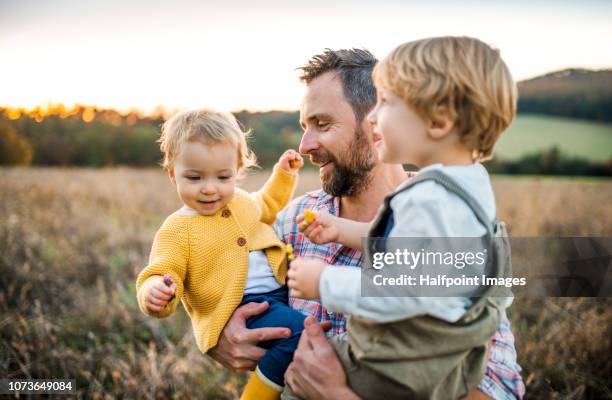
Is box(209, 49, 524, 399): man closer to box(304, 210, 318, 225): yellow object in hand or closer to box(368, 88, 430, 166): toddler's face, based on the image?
box(304, 210, 318, 225): yellow object in hand

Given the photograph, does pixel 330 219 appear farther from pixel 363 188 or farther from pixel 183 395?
pixel 183 395

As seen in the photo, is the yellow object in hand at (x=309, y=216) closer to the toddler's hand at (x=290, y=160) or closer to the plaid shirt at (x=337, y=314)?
the plaid shirt at (x=337, y=314)

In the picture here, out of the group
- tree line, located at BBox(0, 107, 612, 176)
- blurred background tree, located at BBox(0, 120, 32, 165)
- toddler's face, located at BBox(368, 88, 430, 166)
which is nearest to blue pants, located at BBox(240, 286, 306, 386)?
toddler's face, located at BBox(368, 88, 430, 166)

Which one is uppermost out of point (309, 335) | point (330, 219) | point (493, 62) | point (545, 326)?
point (493, 62)

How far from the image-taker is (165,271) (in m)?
2.25

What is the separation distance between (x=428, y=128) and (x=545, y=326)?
418 centimetres

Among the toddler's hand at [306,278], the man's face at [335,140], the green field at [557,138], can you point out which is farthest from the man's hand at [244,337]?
the green field at [557,138]

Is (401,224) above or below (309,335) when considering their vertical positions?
above

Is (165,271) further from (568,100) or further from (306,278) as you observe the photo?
(568,100)

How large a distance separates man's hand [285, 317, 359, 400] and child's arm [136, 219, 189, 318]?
22.7 inches

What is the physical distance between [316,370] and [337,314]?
453 millimetres

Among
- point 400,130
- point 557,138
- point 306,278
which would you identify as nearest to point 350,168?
point 400,130

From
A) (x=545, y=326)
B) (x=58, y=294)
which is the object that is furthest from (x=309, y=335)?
(x=58, y=294)

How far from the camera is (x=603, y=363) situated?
4.38m
